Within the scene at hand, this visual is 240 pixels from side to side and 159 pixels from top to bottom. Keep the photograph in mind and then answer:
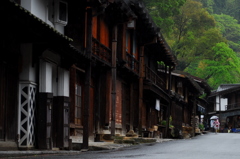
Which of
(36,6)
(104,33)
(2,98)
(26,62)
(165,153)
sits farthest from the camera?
(104,33)

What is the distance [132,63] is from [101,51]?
6142mm

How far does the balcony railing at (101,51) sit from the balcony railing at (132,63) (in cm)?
386

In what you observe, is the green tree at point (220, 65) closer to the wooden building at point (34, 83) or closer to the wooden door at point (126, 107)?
the wooden door at point (126, 107)

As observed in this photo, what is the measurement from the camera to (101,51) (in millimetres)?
23250

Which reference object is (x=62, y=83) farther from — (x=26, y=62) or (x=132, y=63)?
(x=132, y=63)

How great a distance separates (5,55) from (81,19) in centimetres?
562

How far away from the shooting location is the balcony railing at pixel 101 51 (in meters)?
22.2

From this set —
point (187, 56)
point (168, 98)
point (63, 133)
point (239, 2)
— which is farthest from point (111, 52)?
point (239, 2)

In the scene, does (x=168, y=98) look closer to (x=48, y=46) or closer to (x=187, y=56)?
(x=48, y=46)

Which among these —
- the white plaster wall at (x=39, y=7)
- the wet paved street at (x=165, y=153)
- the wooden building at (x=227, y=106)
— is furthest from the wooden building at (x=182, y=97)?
the white plaster wall at (x=39, y=7)

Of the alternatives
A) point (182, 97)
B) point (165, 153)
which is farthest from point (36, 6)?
point (182, 97)

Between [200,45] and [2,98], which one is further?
[200,45]

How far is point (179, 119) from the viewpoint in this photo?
2032 inches

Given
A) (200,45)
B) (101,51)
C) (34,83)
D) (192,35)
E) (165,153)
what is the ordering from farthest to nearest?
(200,45) < (192,35) < (101,51) < (34,83) < (165,153)
